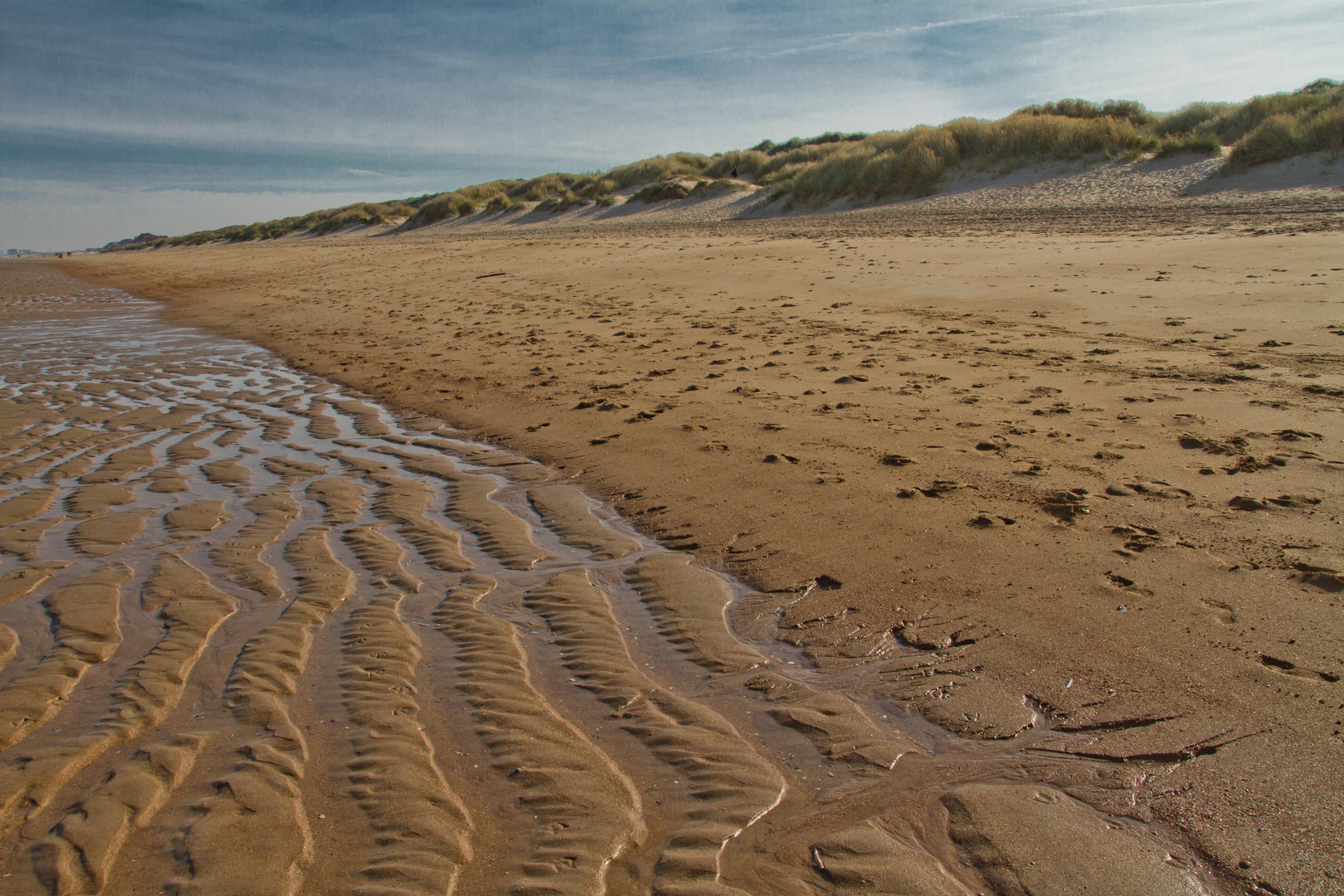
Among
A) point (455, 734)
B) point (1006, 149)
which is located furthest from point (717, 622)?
point (1006, 149)

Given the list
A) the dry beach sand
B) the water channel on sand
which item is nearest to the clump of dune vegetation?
the dry beach sand

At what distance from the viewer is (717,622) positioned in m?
3.08

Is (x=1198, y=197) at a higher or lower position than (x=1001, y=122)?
lower

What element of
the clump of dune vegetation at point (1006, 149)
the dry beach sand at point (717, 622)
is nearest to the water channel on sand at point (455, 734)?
the dry beach sand at point (717, 622)

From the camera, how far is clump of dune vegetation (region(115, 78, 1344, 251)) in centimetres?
1642

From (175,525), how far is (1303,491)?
217 inches

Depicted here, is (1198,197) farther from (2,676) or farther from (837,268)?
(2,676)

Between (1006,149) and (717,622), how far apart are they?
22809 millimetres

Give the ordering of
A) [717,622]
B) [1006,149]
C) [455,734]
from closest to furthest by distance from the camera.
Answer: [455,734] < [717,622] < [1006,149]

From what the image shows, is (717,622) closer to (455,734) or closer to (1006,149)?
(455,734)

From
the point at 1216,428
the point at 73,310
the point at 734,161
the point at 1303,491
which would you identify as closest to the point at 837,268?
the point at 1216,428

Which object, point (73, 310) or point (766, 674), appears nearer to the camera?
point (766, 674)

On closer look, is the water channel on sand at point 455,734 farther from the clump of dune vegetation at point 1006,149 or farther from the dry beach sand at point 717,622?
the clump of dune vegetation at point 1006,149

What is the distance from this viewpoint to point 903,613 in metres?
2.98
